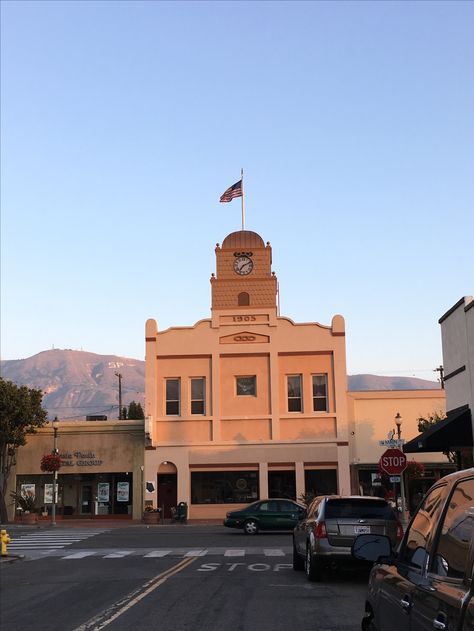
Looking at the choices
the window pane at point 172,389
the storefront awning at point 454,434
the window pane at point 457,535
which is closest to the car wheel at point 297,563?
the storefront awning at point 454,434

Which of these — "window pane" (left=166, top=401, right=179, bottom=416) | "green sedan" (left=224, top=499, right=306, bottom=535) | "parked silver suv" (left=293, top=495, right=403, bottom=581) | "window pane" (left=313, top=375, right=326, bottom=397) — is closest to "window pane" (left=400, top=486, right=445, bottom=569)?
"parked silver suv" (left=293, top=495, right=403, bottom=581)

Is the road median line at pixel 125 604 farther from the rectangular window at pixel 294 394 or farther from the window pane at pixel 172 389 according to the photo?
the window pane at pixel 172 389

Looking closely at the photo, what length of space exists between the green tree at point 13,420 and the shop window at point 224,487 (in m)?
9.45

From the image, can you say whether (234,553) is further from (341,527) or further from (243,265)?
(243,265)

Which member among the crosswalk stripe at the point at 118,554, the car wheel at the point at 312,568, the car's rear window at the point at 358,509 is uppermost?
the car's rear window at the point at 358,509

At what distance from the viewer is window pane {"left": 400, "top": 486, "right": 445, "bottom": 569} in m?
4.48

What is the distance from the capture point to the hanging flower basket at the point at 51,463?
133 feet

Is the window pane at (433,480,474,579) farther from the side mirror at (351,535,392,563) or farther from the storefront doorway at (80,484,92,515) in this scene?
the storefront doorway at (80,484,92,515)

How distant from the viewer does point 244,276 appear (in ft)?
151

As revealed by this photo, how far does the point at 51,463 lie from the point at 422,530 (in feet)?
124

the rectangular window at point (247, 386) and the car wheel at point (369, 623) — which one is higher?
the rectangular window at point (247, 386)

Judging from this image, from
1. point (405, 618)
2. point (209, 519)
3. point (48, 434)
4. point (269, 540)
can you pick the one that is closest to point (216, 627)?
point (405, 618)

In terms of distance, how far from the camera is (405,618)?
4.45m

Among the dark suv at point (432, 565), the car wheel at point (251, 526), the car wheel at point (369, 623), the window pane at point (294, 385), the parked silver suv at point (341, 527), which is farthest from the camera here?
the window pane at point (294, 385)
